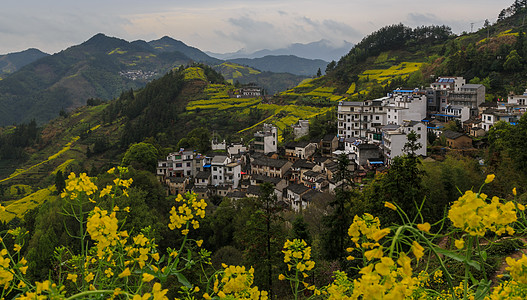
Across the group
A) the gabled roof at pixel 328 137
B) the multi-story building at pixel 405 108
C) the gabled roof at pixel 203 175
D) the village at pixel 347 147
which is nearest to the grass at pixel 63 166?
the village at pixel 347 147

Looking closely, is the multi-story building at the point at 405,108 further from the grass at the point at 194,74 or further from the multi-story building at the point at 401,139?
the grass at the point at 194,74

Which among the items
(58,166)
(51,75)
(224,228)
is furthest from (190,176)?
(51,75)

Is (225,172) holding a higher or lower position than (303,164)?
lower

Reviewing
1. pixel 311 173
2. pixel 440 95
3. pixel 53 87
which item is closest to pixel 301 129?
pixel 311 173

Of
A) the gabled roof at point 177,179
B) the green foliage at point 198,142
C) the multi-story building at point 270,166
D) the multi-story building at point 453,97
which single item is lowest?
the gabled roof at point 177,179

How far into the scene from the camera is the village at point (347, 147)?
31.7 meters

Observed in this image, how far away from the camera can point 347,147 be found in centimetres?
3678

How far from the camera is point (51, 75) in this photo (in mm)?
186000

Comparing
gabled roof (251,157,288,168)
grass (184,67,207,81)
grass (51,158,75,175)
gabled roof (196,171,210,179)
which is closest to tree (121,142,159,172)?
gabled roof (196,171,210,179)

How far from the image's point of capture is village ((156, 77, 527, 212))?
31703 mm

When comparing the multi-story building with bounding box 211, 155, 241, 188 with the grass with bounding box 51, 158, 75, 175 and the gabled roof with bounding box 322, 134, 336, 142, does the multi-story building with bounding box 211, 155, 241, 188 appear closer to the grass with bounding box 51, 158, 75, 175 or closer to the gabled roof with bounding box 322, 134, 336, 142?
the gabled roof with bounding box 322, 134, 336, 142

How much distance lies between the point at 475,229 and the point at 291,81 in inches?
7866

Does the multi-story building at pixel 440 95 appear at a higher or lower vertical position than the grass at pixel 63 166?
higher

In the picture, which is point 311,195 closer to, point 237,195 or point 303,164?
point 303,164
